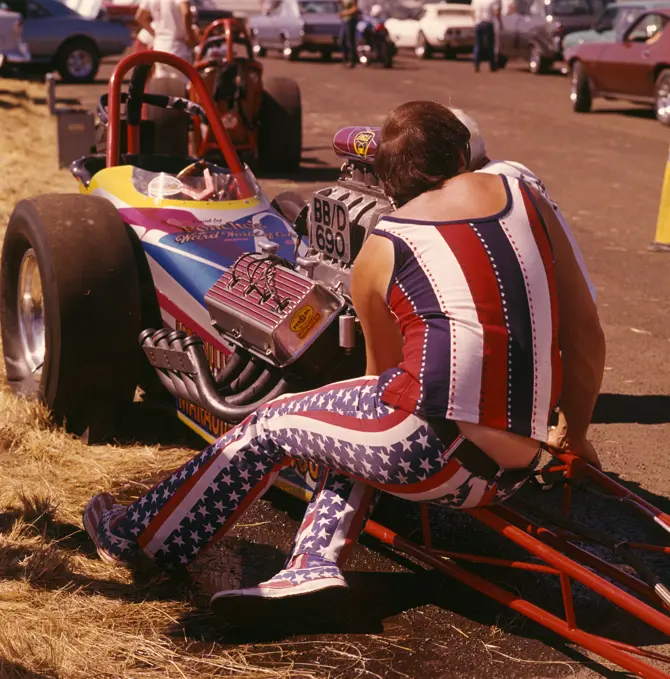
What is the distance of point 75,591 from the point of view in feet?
12.3

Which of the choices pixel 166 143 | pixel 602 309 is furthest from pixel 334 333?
pixel 166 143

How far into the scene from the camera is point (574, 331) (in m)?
3.58

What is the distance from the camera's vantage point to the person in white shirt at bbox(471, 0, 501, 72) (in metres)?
25.0

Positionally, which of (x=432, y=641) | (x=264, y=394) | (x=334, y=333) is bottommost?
(x=432, y=641)

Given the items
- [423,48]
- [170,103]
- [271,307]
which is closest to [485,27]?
[423,48]

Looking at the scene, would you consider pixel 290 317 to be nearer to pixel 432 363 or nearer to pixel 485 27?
pixel 432 363

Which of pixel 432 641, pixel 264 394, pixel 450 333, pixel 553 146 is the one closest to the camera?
pixel 450 333

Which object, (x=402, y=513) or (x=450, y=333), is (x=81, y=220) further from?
(x=450, y=333)

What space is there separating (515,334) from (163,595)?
1462 millimetres

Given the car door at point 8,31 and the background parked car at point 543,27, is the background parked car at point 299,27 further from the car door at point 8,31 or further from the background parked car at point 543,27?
the car door at point 8,31

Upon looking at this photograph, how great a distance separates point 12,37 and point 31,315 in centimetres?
1541

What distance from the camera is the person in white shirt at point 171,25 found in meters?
11.9

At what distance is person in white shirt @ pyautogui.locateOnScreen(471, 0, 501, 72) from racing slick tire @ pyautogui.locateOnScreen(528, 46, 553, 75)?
892 mm

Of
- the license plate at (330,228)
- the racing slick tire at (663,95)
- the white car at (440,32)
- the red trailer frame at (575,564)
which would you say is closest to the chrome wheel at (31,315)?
the license plate at (330,228)
